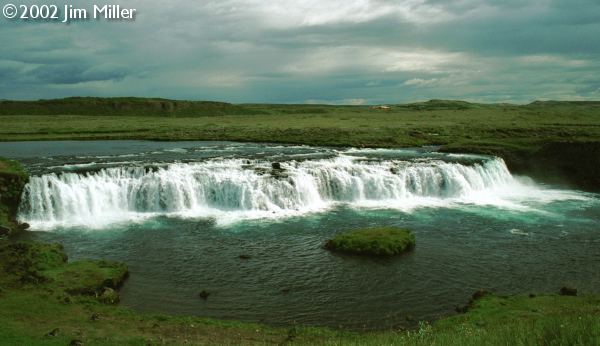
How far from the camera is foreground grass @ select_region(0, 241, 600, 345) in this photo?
12227 millimetres

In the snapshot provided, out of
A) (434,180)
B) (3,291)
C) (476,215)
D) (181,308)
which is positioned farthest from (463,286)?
(434,180)

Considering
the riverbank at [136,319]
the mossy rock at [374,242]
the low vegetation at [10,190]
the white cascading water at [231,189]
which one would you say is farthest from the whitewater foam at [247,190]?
the riverbank at [136,319]

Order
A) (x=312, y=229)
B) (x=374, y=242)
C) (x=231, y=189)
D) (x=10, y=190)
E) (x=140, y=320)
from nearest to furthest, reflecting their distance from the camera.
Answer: (x=140, y=320) → (x=374, y=242) → (x=312, y=229) → (x=10, y=190) → (x=231, y=189)

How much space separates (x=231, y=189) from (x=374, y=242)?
1351 cm

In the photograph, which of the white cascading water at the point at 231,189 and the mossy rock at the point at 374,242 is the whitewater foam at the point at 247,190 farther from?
the mossy rock at the point at 374,242

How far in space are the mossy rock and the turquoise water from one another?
71cm

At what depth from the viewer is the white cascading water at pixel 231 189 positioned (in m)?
30.8

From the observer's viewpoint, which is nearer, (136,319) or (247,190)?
(136,319)

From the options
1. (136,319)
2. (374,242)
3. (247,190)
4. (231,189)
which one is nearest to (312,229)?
(374,242)

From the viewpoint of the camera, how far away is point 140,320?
15.1m

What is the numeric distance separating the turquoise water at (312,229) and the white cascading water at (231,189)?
0.09 m

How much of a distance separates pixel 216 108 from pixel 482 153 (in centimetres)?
12248

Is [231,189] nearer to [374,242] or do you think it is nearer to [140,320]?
[374,242]

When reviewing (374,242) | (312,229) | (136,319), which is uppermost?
(374,242)
